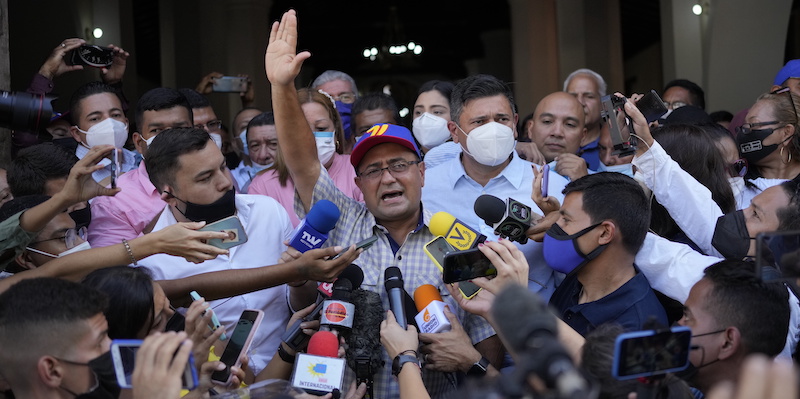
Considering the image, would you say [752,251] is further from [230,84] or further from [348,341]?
[230,84]

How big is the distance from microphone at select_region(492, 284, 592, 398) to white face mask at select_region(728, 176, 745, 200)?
302 centimetres

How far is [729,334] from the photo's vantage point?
311 centimetres

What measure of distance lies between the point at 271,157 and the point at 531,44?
28.4ft

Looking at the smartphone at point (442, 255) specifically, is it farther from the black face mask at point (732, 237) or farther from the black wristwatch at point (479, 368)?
the black face mask at point (732, 237)

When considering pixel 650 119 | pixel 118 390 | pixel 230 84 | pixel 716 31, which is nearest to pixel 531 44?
pixel 716 31

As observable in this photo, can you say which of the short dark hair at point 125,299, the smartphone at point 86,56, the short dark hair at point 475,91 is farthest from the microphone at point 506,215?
the smartphone at point 86,56

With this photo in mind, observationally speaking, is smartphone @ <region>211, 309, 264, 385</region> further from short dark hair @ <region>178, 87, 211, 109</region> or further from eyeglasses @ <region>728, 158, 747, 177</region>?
short dark hair @ <region>178, 87, 211, 109</region>

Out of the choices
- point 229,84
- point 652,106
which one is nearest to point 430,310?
point 652,106

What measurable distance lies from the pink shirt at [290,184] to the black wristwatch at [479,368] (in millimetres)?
1827

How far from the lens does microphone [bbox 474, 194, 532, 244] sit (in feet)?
12.4

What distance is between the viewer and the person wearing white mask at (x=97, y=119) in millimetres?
5543

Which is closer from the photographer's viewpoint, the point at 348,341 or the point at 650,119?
the point at 348,341

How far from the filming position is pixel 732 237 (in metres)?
3.85

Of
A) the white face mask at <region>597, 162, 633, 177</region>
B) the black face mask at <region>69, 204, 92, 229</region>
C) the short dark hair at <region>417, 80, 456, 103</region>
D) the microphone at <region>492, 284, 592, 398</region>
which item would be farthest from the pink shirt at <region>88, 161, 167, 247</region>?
the microphone at <region>492, 284, 592, 398</region>
